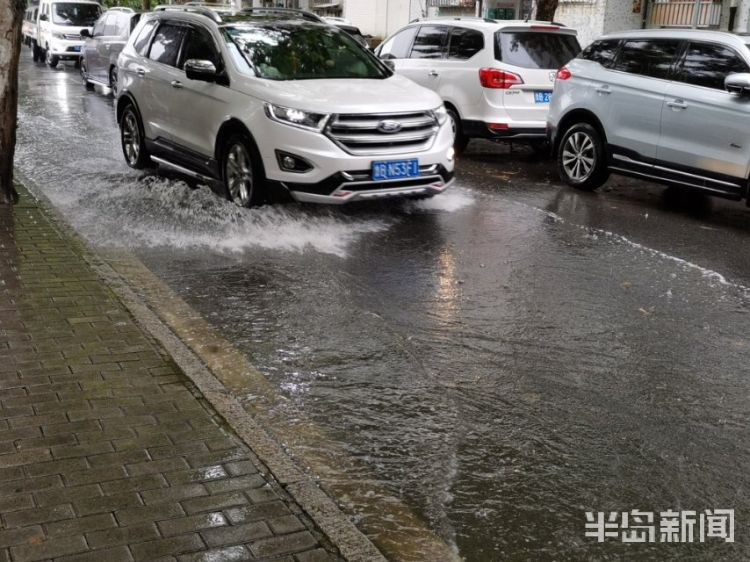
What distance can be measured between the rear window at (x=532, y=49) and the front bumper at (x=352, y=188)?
4.41 m

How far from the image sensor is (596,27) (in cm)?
2186

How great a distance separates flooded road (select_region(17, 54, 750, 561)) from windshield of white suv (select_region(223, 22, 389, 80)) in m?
1.37

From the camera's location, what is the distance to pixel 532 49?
12.5 meters

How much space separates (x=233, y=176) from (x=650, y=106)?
4.52 meters

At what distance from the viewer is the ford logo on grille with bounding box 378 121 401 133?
27.4 feet

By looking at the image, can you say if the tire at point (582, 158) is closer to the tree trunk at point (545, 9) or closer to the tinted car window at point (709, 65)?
the tinted car window at point (709, 65)

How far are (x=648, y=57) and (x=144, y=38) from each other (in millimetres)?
5912

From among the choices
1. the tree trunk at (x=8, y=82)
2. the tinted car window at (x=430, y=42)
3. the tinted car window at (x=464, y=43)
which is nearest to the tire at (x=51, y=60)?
the tinted car window at (x=430, y=42)

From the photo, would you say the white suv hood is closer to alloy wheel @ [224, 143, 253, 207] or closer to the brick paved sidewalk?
alloy wheel @ [224, 143, 253, 207]

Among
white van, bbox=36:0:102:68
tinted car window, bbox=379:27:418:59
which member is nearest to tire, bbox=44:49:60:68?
Answer: white van, bbox=36:0:102:68

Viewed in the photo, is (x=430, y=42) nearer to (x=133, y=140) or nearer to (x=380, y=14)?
(x=133, y=140)

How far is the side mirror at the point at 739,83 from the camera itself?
28.7 feet

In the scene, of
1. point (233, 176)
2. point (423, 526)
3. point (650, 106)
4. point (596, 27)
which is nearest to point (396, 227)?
point (233, 176)

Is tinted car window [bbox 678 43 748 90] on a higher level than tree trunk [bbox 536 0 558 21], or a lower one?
lower
